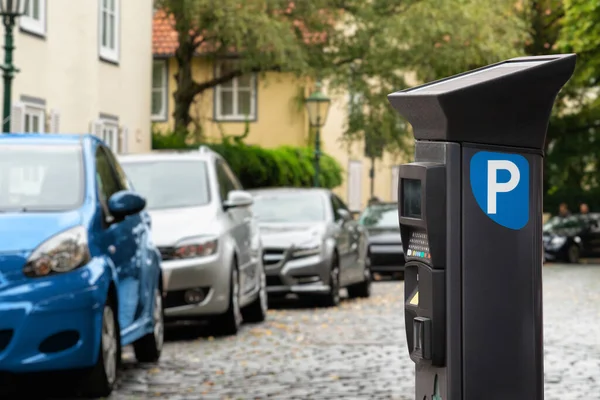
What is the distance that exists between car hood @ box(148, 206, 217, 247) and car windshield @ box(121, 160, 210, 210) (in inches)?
6.6

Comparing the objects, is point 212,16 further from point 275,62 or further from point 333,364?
point 333,364

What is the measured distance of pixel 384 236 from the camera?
28.7 metres

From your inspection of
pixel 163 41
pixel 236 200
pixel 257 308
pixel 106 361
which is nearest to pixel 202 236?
pixel 236 200

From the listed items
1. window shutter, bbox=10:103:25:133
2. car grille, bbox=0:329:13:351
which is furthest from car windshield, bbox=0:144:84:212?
window shutter, bbox=10:103:25:133

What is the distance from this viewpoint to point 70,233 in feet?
30.0

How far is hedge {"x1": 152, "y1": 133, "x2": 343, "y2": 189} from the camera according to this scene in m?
30.9

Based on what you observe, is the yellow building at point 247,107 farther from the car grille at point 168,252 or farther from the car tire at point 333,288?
the car grille at point 168,252

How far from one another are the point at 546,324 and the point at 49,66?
1056cm

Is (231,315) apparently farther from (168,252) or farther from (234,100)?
(234,100)

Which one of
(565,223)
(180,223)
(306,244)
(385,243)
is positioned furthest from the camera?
(565,223)

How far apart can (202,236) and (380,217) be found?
1610 centimetres

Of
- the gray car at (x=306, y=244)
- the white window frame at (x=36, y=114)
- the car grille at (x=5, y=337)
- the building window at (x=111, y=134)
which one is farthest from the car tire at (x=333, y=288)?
the car grille at (x=5, y=337)

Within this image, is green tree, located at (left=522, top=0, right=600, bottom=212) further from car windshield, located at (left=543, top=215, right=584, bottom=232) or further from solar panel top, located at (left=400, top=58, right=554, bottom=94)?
solar panel top, located at (left=400, top=58, right=554, bottom=94)

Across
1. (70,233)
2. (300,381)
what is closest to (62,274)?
(70,233)
